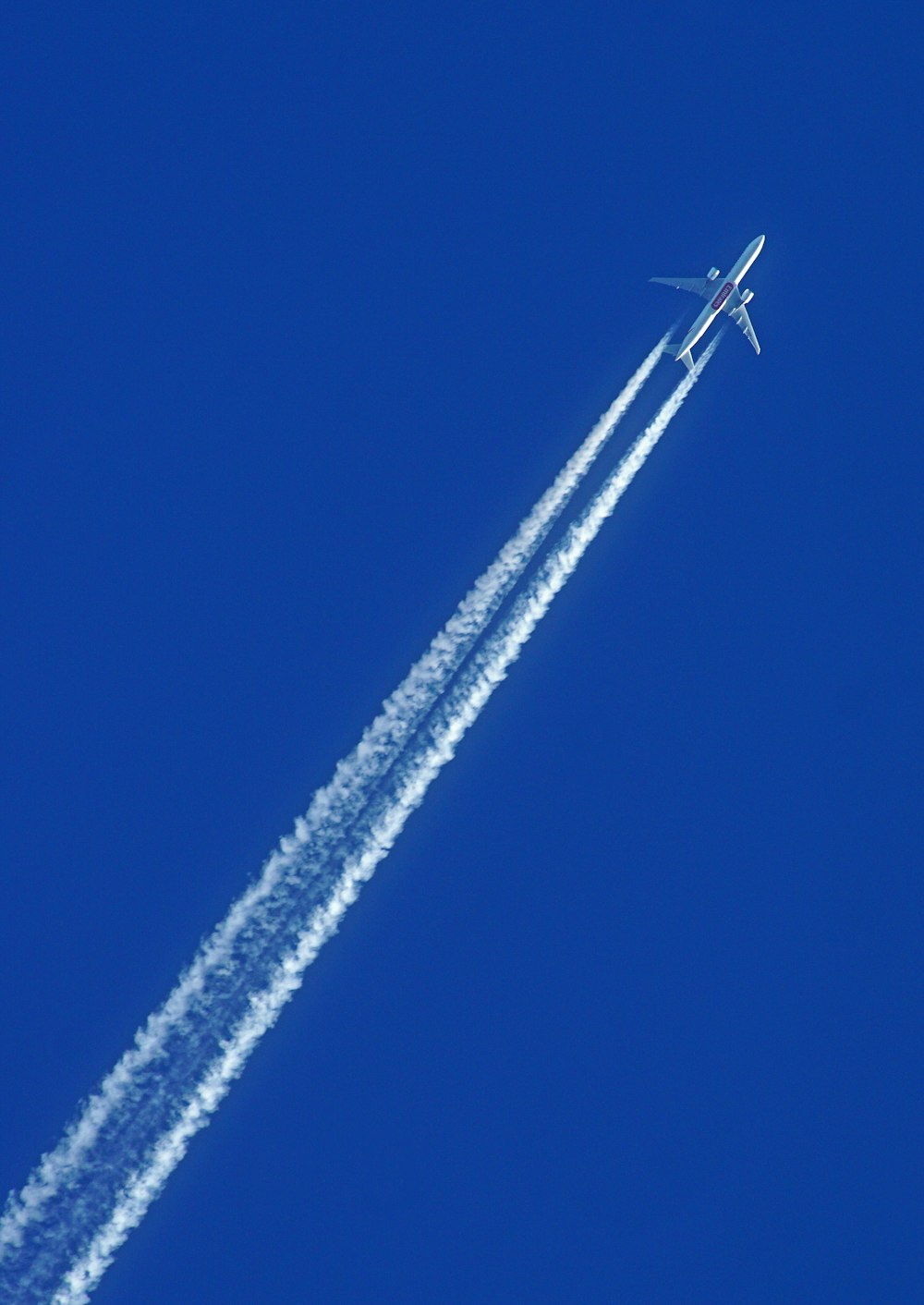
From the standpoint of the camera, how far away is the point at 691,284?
3173 centimetres

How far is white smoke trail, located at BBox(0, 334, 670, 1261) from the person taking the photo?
26.9 m

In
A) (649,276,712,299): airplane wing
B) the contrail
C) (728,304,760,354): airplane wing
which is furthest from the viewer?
(728,304,760,354): airplane wing

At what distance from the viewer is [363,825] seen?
28.0 m

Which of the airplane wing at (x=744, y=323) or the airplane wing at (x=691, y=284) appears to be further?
the airplane wing at (x=744, y=323)

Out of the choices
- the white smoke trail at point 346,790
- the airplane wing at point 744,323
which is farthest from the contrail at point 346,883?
the airplane wing at point 744,323

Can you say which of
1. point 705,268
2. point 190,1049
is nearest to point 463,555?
point 705,268

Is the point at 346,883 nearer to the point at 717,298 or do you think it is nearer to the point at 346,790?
the point at 346,790

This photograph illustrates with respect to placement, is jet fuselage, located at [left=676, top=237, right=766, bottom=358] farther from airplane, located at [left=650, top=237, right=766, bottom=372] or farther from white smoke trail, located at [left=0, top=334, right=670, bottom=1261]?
white smoke trail, located at [left=0, top=334, right=670, bottom=1261]

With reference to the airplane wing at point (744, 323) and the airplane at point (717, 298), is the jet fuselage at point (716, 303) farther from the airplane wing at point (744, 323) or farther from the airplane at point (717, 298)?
the airplane wing at point (744, 323)

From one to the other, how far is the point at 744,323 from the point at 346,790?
17.2 metres

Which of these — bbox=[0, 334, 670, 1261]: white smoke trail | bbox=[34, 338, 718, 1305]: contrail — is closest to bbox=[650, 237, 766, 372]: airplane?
bbox=[0, 334, 670, 1261]: white smoke trail

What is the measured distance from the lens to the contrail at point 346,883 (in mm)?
26891

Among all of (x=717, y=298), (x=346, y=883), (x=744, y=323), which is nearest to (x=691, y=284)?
(x=717, y=298)

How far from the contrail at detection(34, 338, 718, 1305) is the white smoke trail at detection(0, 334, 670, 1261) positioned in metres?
0.48
